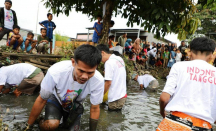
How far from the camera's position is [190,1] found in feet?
20.4

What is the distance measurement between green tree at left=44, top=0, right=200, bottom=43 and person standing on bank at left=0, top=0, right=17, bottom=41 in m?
1.69

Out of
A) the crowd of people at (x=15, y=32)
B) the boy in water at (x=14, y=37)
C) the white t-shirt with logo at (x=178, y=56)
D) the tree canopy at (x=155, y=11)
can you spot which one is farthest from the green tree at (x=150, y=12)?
the white t-shirt with logo at (x=178, y=56)

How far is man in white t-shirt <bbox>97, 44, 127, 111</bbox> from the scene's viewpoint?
379 cm

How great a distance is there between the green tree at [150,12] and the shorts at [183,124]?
3.92 metres

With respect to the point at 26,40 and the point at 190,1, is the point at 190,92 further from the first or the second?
the point at 26,40

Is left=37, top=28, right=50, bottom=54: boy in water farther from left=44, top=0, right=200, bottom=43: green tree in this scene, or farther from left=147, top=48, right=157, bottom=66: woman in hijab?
left=147, top=48, right=157, bottom=66: woman in hijab

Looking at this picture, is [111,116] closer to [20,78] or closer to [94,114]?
[94,114]

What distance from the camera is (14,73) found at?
13.5ft

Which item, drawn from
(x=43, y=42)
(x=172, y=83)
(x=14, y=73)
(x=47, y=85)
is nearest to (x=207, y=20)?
(x=43, y=42)

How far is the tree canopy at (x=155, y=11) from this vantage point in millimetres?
5684

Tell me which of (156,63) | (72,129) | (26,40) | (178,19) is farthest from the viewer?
(156,63)

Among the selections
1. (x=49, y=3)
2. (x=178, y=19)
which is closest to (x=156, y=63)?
(x=178, y=19)

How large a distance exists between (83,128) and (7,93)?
260 cm

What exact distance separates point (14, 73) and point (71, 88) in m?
2.19
